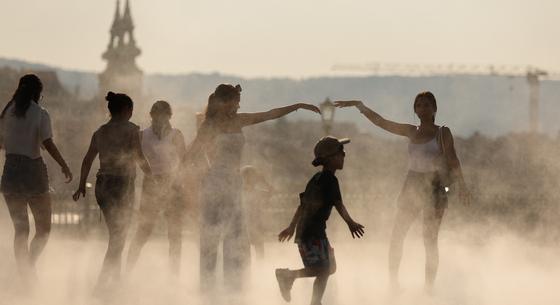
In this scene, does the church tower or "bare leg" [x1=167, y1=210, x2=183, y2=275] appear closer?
"bare leg" [x1=167, y1=210, x2=183, y2=275]

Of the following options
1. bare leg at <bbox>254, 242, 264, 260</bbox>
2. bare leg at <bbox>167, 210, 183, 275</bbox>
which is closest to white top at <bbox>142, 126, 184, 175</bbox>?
bare leg at <bbox>167, 210, 183, 275</bbox>

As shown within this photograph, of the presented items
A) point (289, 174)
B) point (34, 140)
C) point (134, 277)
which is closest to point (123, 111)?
point (34, 140)

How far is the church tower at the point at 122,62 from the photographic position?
5551 inches

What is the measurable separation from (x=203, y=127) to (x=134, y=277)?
2900mm

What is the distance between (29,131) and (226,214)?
2.17 metres

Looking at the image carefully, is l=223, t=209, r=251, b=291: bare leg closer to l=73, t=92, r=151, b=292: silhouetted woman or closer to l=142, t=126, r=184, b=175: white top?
l=73, t=92, r=151, b=292: silhouetted woman

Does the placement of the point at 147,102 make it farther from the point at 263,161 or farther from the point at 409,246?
the point at 409,246

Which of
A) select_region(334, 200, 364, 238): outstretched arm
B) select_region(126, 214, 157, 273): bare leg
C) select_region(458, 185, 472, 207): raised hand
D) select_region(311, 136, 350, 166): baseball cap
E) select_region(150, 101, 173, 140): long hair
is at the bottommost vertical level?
select_region(126, 214, 157, 273): bare leg

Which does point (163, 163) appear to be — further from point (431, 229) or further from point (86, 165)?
point (431, 229)

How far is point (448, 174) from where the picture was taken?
41.1 feet

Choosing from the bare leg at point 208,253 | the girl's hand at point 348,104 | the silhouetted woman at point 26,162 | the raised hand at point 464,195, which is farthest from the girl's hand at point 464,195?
the silhouetted woman at point 26,162

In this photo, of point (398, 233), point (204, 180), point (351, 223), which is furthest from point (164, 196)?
point (351, 223)

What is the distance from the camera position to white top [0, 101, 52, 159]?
12359mm

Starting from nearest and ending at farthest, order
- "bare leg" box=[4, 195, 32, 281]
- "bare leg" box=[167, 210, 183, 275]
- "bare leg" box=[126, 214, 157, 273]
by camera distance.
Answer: "bare leg" box=[4, 195, 32, 281] < "bare leg" box=[167, 210, 183, 275] < "bare leg" box=[126, 214, 157, 273]
